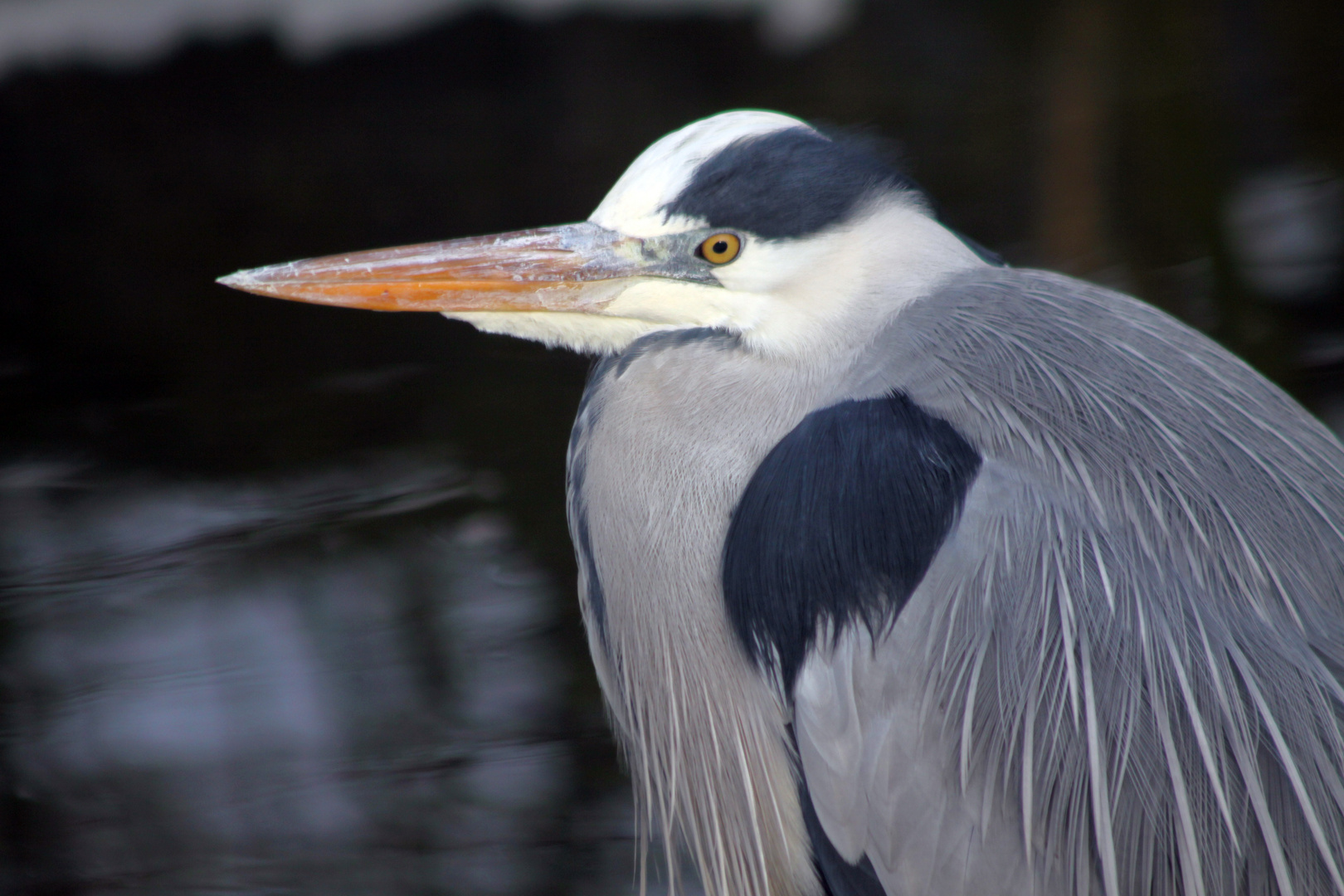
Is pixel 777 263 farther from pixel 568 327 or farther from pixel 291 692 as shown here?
pixel 291 692

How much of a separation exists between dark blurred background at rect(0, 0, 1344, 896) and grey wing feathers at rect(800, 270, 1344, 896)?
0.75m

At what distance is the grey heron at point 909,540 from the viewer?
0.78 m

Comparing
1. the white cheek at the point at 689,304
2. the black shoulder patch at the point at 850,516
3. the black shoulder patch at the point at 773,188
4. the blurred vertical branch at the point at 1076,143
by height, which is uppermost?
the black shoulder patch at the point at 773,188

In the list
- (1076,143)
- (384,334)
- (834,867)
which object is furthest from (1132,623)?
(1076,143)

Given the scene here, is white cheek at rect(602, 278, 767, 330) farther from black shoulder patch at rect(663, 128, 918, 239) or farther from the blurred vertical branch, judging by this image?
the blurred vertical branch

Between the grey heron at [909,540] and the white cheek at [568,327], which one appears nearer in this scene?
the grey heron at [909,540]

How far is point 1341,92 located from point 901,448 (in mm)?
3152

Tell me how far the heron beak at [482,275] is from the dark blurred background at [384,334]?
78 cm

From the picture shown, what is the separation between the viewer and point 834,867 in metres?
0.95

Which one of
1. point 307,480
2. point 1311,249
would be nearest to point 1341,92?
point 1311,249

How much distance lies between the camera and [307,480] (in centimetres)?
216

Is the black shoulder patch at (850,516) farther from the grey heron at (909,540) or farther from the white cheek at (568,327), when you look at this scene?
the white cheek at (568,327)

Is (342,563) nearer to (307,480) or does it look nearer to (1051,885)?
(307,480)

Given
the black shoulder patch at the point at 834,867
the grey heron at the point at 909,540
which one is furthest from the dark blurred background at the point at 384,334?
the grey heron at the point at 909,540
